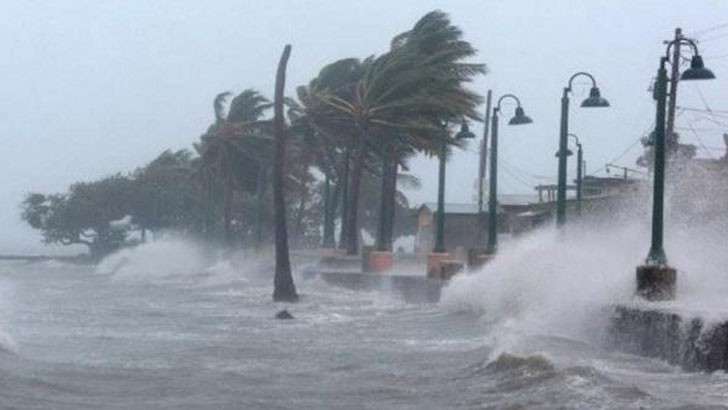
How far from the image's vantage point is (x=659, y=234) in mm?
21766

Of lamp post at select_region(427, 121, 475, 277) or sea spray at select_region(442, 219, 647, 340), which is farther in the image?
lamp post at select_region(427, 121, 475, 277)

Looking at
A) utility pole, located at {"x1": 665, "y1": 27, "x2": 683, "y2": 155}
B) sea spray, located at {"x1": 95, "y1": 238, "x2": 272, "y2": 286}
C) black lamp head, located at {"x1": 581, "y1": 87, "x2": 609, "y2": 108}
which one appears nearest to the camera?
black lamp head, located at {"x1": 581, "y1": 87, "x2": 609, "y2": 108}

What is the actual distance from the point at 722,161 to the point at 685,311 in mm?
19873

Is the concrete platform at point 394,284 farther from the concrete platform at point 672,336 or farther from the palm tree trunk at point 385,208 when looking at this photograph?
the concrete platform at point 672,336

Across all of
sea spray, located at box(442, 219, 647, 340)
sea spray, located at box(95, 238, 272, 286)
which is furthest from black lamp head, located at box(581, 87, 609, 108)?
sea spray, located at box(95, 238, 272, 286)

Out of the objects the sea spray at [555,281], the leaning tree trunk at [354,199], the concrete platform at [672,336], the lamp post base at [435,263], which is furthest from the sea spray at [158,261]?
the concrete platform at [672,336]

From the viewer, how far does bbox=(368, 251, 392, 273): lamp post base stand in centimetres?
4909

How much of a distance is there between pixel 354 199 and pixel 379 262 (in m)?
5.04

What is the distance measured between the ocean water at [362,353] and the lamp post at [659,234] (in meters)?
0.83

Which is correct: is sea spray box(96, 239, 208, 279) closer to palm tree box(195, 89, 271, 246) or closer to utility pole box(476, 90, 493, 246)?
palm tree box(195, 89, 271, 246)

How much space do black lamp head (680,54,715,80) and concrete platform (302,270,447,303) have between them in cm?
1642

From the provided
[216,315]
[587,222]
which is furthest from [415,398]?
[587,222]

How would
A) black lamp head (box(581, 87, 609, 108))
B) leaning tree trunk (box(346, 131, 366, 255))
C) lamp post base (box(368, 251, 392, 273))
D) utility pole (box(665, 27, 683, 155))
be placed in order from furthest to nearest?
1. leaning tree trunk (box(346, 131, 366, 255))
2. lamp post base (box(368, 251, 392, 273))
3. utility pole (box(665, 27, 683, 155))
4. black lamp head (box(581, 87, 609, 108))

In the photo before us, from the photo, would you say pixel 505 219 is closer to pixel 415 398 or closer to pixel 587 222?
pixel 587 222
